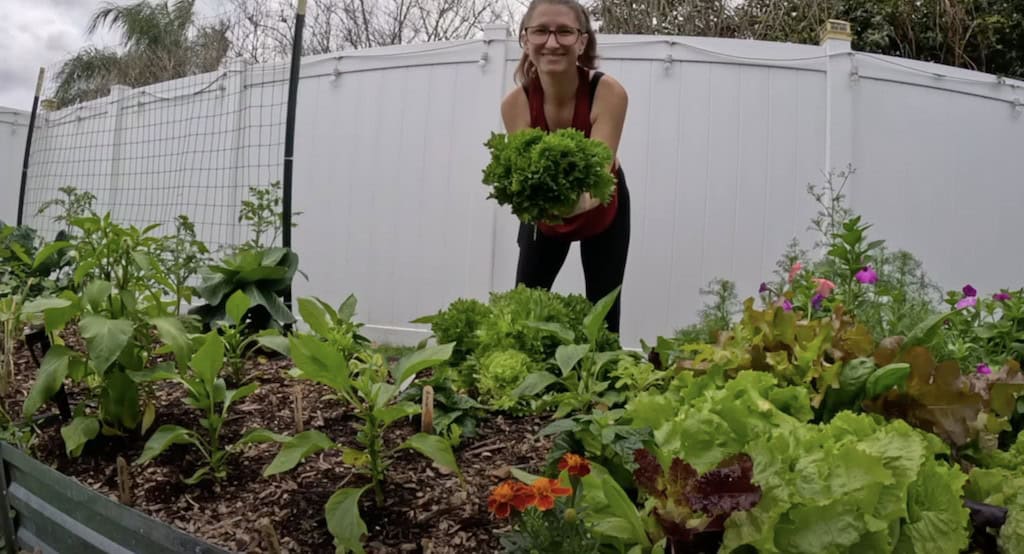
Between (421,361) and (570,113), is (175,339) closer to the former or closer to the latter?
(421,361)

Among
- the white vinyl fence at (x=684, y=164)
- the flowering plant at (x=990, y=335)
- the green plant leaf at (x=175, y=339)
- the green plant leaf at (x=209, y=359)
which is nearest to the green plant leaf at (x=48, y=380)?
the green plant leaf at (x=175, y=339)

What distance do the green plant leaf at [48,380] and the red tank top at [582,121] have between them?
1298 millimetres

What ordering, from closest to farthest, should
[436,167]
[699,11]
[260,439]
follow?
[260,439]
[436,167]
[699,11]

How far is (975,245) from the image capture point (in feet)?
15.9

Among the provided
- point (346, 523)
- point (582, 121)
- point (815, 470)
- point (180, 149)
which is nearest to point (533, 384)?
point (346, 523)

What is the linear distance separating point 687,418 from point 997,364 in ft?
3.68

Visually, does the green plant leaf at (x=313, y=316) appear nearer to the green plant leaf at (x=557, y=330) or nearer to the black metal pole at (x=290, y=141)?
the green plant leaf at (x=557, y=330)

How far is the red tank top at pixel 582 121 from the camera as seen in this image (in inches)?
86.1

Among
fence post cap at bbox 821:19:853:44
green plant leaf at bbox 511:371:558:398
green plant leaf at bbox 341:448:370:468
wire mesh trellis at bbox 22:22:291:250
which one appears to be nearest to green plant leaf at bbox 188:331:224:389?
green plant leaf at bbox 341:448:370:468

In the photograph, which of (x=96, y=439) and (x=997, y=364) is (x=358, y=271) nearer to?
(x=96, y=439)

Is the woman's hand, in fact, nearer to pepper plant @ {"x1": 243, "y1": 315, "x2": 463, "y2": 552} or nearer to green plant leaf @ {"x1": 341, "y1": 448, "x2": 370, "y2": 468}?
pepper plant @ {"x1": 243, "y1": 315, "x2": 463, "y2": 552}

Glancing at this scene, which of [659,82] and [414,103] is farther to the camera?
[414,103]

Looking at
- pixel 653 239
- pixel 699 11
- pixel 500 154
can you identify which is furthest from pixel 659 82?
pixel 500 154

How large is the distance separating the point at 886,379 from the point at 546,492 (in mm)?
609
